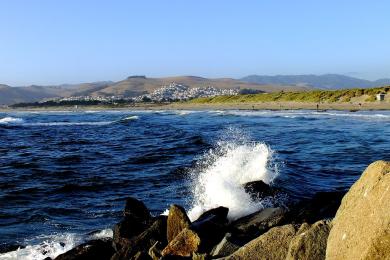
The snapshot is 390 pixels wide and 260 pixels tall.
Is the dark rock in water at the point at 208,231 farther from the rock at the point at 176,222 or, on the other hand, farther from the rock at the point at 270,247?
the rock at the point at 270,247

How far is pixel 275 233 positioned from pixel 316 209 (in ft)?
15.6

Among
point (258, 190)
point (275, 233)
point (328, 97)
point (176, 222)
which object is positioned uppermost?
point (275, 233)

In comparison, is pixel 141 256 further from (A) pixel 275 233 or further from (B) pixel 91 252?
(A) pixel 275 233

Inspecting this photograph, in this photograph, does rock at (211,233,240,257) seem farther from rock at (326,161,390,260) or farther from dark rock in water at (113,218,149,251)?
dark rock in water at (113,218,149,251)

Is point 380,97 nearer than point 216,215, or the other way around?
point 216,215

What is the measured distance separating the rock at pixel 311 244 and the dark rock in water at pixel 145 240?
3730 mm

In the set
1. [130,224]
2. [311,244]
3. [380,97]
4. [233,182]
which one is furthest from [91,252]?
[380,97]

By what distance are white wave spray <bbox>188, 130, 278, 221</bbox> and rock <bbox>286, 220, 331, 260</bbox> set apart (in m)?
6.09

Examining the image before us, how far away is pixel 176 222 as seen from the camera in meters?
10.1

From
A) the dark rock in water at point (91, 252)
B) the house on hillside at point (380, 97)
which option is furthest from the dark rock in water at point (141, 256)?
the house on hillside at point (380, 97)

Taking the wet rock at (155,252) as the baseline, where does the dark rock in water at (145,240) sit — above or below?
below

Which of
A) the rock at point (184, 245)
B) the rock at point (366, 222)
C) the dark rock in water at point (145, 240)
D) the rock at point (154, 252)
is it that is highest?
the rock at point (366, 222)

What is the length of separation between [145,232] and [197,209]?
4119 mm

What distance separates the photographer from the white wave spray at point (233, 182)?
14109 mm
